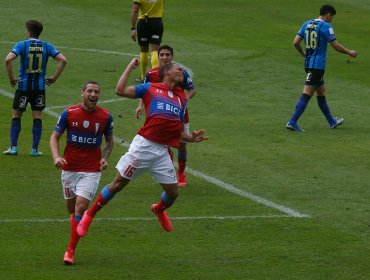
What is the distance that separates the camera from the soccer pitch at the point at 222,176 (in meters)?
12.6

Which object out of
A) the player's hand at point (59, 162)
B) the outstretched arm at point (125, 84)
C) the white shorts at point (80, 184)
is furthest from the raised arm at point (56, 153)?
the outstretched arm at point (125, 84)

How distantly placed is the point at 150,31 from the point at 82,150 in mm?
12811

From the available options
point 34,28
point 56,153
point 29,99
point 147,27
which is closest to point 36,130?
point 29,99

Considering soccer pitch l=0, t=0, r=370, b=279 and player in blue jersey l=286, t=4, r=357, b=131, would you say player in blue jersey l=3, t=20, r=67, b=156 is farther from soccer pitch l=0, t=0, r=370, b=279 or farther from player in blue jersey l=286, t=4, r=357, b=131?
player in blue jersey l=286, t=4, r=357, b=131

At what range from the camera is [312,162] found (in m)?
18.5

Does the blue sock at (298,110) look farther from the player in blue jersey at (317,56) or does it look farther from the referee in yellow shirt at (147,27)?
the referee in yellow shirt at (147,27)

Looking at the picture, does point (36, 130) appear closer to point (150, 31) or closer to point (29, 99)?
point (29, 99)

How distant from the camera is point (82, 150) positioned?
12695 millimetres

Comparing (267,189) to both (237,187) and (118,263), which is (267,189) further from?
(118,263)

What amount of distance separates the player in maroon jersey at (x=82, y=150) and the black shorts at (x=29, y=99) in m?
5.96

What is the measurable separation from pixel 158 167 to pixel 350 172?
18.4 ft

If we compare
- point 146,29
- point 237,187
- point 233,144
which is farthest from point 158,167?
point 146,29

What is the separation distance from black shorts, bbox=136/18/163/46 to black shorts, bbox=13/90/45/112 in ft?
22.6

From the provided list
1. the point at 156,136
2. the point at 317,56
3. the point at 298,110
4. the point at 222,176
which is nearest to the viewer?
the point at 156,136
